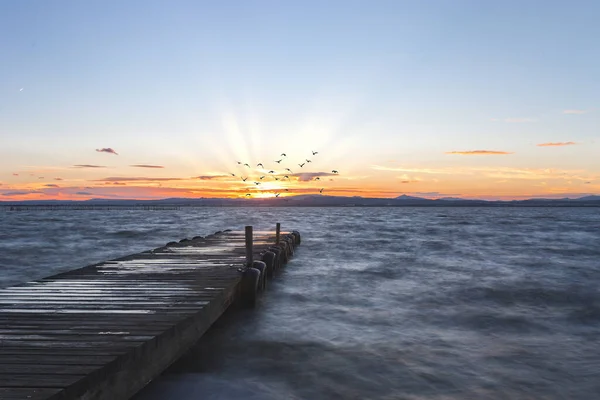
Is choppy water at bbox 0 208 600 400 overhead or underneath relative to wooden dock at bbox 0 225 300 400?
underneath

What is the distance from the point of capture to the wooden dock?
4820mm

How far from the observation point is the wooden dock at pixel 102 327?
4.82 metres

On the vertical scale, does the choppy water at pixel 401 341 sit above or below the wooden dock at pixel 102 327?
below

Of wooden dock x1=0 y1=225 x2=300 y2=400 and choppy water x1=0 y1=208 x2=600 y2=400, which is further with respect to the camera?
choppy water x1=0 y1=208 x2=600 y2=400

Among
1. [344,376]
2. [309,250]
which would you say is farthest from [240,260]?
[309,250]

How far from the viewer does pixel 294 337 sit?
1132 centimetres

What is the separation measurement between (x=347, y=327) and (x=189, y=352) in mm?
4315

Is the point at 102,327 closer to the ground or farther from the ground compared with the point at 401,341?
farther from the ground

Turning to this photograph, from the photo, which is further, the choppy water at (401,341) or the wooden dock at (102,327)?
the choppy water at (401,341)

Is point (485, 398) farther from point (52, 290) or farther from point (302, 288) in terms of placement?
point (302, 288)

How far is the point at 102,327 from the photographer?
6.61 m

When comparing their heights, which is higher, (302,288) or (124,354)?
(124,354)

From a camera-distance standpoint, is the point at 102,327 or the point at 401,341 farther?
the point at 401,341

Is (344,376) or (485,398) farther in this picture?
(344,376)
